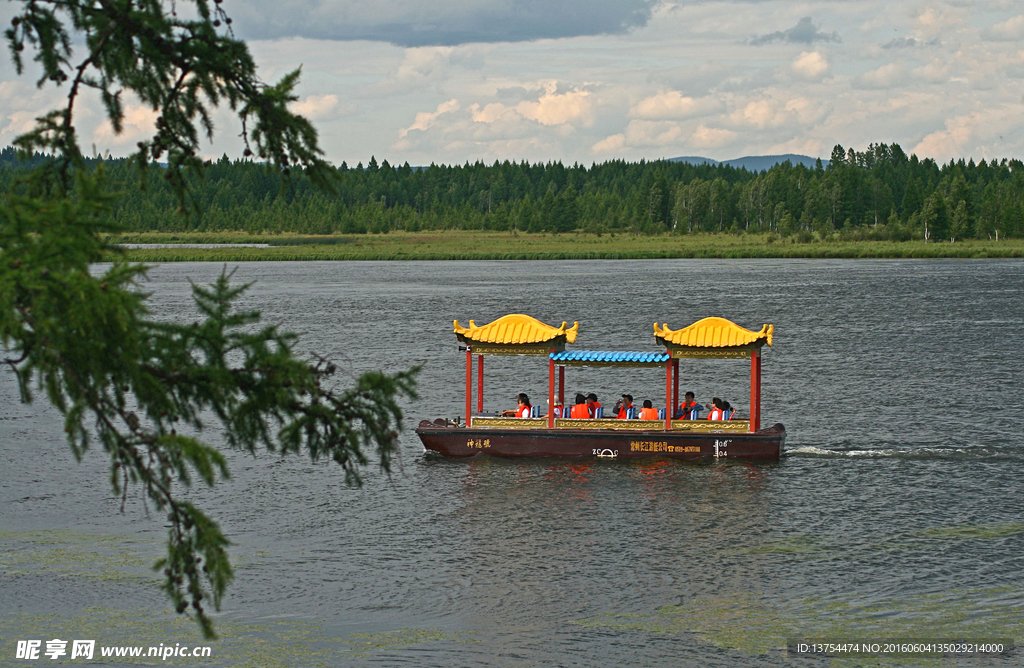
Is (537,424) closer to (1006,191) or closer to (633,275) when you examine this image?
(633,275)

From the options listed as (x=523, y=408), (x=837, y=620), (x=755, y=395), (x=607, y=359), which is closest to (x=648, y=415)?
(x=607, y=359)

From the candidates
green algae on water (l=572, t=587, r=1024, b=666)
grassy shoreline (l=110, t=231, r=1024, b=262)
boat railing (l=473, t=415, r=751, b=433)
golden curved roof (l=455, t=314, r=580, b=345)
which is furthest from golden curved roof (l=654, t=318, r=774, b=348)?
grassy shoreline (l=110, t=231, r=1024, b=262)

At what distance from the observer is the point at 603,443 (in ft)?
98.0

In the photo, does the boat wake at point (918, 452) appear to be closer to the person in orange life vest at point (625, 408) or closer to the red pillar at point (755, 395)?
the red pillar at point (755, 395)

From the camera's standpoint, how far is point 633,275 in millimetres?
120812

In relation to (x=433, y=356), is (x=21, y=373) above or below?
above

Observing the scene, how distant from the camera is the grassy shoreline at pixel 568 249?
15038 centimetres

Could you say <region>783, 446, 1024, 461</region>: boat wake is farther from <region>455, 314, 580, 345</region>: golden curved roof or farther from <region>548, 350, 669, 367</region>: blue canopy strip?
<region>455, 314, 580, 345</region>: golden curved roof

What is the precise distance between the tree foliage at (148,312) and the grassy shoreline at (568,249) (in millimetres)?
129414

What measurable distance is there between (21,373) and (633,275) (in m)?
115

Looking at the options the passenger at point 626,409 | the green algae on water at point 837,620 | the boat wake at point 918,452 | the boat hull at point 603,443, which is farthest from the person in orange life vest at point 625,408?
the green algae on water at point 837,620

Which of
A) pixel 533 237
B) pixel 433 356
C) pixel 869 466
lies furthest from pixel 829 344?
pixel 533 237

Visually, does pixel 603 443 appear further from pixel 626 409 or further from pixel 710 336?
pixel 710 336

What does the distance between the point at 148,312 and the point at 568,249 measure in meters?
159
